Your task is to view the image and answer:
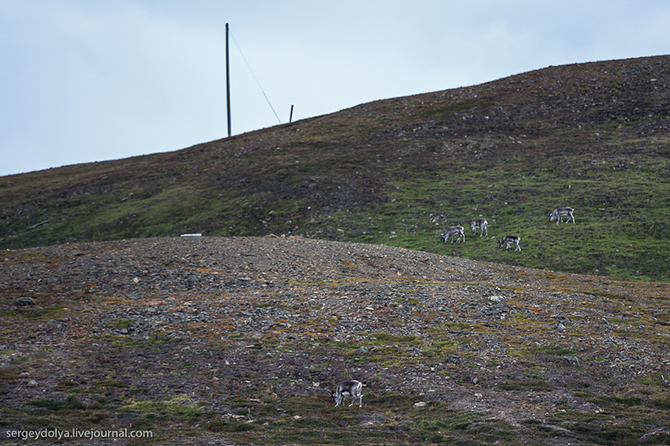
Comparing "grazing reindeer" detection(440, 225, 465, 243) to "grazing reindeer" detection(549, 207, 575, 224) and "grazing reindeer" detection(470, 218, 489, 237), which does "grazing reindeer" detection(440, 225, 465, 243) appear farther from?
"grazing reindeer" detection(549, 207, 575, 224)

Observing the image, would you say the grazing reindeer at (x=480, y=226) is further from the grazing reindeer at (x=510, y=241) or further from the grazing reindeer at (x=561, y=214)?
the grazing reindeer at (x=561, y=214)

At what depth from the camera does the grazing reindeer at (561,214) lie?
127 ft

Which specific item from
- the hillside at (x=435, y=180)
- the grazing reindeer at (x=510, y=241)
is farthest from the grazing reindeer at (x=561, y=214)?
the grazing reindeer at (x=510, y=241)

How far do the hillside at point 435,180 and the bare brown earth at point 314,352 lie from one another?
11780mm

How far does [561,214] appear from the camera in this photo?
3900cm

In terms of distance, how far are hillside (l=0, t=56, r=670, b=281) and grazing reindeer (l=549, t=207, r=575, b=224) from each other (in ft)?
2.67

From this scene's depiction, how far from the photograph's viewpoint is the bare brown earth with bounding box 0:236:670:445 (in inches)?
456

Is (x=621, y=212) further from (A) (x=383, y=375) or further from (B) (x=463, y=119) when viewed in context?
(A) (x=383, y=375)

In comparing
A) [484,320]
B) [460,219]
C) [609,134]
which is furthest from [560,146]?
[484,320]

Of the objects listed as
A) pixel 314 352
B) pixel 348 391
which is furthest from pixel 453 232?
pixel 348 391

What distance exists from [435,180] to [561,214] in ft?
47.6

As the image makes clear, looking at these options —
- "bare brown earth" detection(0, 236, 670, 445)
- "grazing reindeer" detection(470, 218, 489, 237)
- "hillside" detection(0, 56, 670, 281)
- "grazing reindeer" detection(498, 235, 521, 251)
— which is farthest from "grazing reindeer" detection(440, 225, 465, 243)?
"bare brown earth" detection(0, 236, 670, 445)

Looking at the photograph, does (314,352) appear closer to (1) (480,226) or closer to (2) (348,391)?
(2) (348,391)

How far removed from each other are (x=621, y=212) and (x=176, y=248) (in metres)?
31.5
